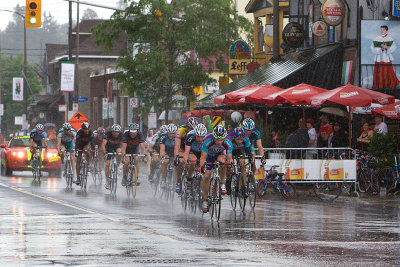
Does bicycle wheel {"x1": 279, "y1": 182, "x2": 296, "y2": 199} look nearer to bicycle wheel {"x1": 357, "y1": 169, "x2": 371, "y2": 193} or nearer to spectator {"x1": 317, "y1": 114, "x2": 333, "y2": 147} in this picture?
bicycle wheel {"x1": 357, "y1": 169, "x2": 371, "y2": 193}

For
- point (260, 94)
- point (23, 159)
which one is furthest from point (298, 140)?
point (23, 159)

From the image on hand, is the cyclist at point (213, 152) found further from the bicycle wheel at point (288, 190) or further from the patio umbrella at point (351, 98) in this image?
the patio umbrella at point (351, 98)

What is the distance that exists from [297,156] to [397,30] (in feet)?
23.3

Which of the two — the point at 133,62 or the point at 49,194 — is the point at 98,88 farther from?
the point at 49,194

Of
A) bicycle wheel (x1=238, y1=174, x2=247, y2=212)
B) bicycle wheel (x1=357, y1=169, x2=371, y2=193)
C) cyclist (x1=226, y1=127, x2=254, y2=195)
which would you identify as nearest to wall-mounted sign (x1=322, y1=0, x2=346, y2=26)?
bicycle wheel (x1=357, y1=169, x2=371, y2=193)

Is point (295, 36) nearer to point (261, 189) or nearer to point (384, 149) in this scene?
point (384, 149)

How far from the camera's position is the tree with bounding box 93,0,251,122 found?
41.3 m

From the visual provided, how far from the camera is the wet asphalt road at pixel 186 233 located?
11430mm

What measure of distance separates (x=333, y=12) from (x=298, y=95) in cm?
547

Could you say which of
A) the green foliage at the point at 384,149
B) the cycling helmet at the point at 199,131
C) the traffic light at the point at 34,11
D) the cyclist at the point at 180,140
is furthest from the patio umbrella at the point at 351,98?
the traffic light at the point at 34,11

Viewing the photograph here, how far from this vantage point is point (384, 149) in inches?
997

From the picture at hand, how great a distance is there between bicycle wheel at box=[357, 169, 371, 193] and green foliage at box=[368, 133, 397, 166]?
501 mm

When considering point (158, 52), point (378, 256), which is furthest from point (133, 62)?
point (378, 256)

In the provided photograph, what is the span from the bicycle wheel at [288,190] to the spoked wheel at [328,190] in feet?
2.57
